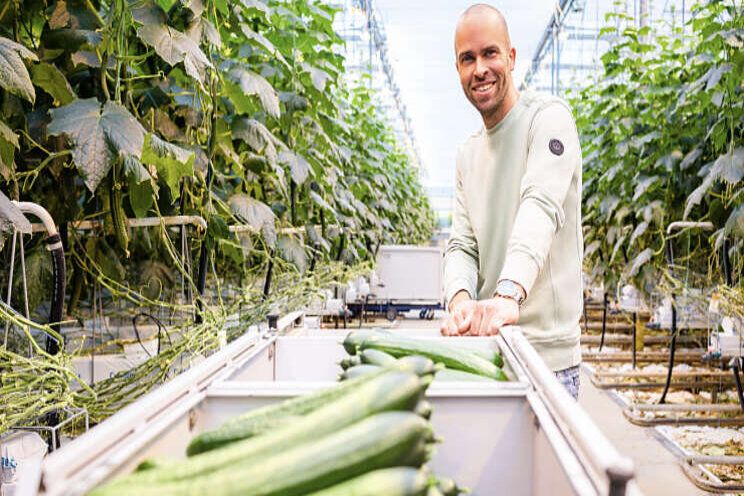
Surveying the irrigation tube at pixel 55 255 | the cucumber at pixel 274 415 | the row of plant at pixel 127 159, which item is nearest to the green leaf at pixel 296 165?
the row of plant at pixel 127 159

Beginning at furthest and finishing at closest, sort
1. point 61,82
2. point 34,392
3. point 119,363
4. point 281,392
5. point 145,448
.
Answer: point 119,363, point 61,82, point 34,392, point 281,392, point 145,448

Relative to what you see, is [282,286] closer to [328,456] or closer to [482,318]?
[482,318]

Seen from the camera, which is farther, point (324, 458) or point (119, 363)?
point (119, 363)

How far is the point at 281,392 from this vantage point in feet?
3.13

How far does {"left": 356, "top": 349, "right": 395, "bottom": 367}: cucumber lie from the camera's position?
1.07 meters

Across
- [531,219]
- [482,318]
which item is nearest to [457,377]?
[482,318]

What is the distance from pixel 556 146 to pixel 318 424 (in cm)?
122

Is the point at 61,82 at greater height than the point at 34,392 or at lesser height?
greater

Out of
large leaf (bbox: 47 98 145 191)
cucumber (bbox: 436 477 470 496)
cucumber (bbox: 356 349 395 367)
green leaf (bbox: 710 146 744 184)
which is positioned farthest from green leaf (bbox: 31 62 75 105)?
green leaf (bbox: 710 146 744 184)

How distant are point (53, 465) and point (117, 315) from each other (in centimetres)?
229

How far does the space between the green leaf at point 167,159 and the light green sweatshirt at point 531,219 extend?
840mm

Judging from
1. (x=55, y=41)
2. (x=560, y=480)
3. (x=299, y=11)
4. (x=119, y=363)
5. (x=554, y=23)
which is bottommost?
(x=119, y=363)

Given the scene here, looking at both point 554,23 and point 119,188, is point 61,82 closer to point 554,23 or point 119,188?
point 119,188

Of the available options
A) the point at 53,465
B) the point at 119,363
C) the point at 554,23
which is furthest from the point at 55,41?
the point at 554,23
